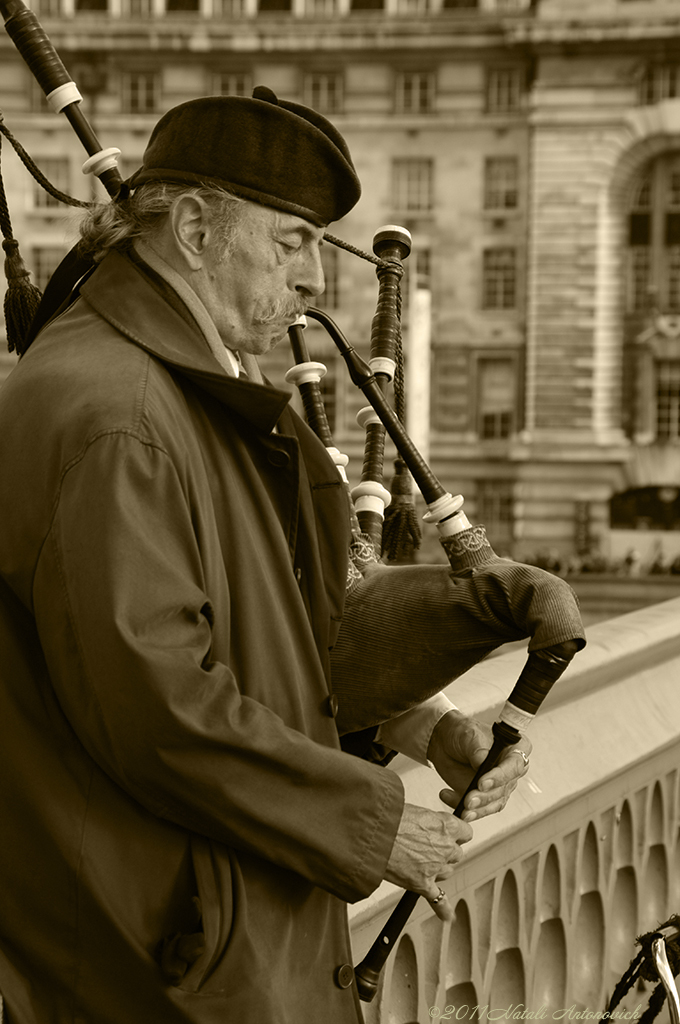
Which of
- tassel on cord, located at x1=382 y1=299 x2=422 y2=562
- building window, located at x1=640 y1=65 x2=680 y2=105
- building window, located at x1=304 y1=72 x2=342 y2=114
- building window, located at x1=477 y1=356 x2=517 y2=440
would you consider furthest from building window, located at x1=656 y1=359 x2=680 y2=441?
tassel on cord, located at x1=382 y1=299 x2=422 y2=562

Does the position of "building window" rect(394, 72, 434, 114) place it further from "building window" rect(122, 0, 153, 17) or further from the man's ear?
the man's ear

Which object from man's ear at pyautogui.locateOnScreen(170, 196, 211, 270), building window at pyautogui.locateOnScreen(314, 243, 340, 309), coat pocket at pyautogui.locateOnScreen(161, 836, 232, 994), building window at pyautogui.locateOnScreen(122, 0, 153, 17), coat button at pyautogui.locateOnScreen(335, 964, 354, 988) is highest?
building window at pyautogui.locateOnScreen(122, 0, 153, 17)

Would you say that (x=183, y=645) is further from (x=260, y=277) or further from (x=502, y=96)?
(x=502, y=96)

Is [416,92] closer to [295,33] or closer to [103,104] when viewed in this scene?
[295,33]

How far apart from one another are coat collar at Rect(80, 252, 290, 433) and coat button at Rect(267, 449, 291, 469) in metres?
0.04

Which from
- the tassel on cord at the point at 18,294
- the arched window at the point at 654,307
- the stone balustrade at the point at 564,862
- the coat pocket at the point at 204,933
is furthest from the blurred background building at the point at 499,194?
the coat pocket at the point at 204,933

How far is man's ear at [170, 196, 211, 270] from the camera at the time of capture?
57.9 inches

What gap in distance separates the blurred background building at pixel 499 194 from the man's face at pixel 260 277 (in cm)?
2182

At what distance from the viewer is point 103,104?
2562cm

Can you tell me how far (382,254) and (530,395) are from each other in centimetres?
2242

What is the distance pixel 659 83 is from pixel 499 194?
3557 mm

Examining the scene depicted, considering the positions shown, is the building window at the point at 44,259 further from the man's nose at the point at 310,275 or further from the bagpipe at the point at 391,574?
the man's nose at the point at 310,275

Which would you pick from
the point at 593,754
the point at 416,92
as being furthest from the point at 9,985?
the point at 416,92

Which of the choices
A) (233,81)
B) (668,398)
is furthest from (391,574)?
(233,81)
